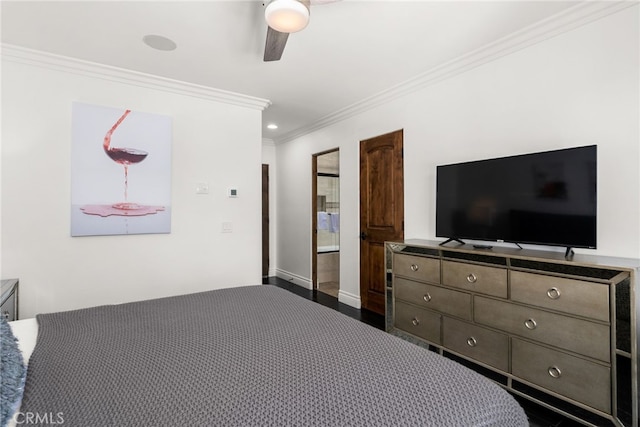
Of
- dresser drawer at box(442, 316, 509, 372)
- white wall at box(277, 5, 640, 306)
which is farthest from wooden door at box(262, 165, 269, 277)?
dresser drawer at box(442, 316, 509, 372)

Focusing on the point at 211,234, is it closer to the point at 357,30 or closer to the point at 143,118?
the point at 143,118

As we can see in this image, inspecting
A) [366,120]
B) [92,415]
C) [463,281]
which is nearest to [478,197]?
[463,281]

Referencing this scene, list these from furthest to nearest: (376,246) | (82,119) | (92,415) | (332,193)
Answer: (332,193), (376,246), (82,119), (92,415)

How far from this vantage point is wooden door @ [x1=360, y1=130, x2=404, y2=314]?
3.52 metres

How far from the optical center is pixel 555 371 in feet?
6.12

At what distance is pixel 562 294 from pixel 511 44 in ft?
6.26

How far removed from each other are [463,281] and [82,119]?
3.50 meters

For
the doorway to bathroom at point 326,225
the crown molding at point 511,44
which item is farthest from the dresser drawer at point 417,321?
the crown molding at point 511,44

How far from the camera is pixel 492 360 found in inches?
85.5

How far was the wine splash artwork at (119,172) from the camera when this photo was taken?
279cm

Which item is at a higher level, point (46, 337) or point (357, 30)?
point (357, 30)

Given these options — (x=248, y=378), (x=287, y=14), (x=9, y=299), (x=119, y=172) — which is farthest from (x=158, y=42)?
(x=248, y=378)

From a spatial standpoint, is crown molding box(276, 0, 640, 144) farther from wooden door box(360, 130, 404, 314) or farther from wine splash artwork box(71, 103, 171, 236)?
wine splash artwork box(71, 103, 171, 236)

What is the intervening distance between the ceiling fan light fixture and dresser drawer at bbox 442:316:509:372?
2.30 m
